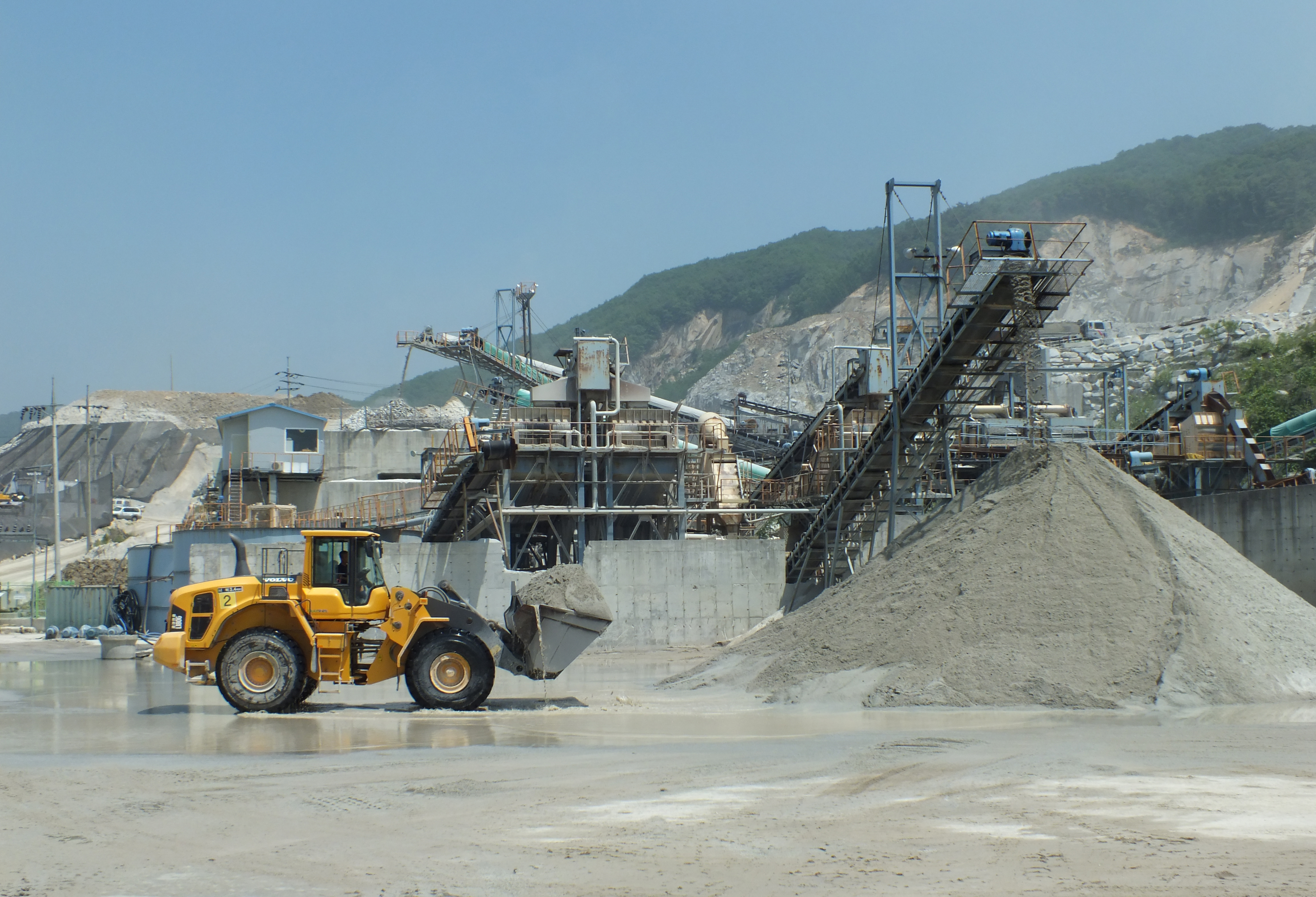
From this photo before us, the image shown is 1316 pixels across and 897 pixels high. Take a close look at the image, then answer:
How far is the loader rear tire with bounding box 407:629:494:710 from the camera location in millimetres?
17000

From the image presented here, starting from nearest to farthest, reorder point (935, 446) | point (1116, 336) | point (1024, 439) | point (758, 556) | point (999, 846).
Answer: point (999, 846)
point (935, 446)
point (758, 556)
point (1024, 439)
point (1116, 336)

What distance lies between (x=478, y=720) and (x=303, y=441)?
109 feet

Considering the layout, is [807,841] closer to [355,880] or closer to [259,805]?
[355,880]

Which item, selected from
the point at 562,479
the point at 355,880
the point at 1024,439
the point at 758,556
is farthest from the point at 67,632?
the point at 355,880

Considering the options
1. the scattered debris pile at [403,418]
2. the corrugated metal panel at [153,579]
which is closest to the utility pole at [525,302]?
the scattered debris pile at [403,418]

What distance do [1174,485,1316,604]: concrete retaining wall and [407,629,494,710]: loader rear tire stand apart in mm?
19321

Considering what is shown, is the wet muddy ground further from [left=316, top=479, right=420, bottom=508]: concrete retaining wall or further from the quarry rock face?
the quarry rock face

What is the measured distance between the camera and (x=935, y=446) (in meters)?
26.6

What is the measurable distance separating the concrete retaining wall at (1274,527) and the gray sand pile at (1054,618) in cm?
911

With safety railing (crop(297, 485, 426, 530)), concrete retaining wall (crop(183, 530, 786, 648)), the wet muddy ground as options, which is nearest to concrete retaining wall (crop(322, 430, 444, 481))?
safety railing (crop(297, 485, 426, 530))

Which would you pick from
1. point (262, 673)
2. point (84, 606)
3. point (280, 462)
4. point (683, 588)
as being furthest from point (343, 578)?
point (280, 462)

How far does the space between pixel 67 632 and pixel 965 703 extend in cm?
3204

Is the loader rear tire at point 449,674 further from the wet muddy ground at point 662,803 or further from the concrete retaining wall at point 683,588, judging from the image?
the concrete retaining wall at point 683,588

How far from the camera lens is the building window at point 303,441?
47.0m
